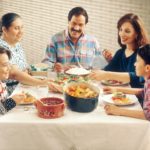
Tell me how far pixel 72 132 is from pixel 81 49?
1.66m

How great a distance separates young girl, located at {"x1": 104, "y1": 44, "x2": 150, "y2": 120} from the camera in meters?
2.17

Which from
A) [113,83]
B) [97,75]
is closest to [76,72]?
[97,75]

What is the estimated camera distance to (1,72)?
2.40m

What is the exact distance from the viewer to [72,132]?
6.88 ft

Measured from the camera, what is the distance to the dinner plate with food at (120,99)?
2.36 m

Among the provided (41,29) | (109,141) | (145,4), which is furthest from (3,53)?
(41,29)

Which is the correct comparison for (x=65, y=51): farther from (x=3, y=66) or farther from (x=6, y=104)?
(x=6, y=104)

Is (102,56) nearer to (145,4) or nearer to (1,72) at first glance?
(145,4)

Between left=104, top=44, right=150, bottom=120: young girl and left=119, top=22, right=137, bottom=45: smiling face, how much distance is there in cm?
66

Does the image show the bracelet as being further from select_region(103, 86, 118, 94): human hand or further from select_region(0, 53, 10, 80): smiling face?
select_region(103, 86, 118, 94): human hand

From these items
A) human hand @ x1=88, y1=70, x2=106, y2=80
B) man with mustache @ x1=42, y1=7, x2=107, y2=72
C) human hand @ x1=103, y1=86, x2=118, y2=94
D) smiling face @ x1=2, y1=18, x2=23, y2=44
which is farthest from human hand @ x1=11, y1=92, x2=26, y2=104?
man with mustache @ x1=42, y1=7, x2=107, y2=72

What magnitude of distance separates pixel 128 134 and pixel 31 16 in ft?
13.0

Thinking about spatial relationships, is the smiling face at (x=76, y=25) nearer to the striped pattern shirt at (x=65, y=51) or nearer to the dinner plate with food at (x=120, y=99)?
the striped pattern shirt at (x=65, y=51)

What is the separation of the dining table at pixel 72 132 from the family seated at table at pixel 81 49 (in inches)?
27.6
